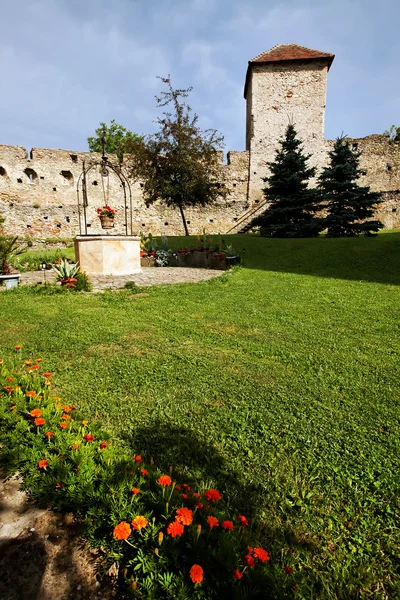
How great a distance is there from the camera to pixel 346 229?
548 inches

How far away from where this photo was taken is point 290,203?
48.7 feet

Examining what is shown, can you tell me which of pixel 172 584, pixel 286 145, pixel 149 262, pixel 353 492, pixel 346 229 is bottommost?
pixel 353 492

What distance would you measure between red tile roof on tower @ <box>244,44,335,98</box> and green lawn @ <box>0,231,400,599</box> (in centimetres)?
2177

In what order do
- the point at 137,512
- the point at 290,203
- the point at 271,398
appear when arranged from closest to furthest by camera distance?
the point at 137,512 → the point at 271,398 → the point at 290,203

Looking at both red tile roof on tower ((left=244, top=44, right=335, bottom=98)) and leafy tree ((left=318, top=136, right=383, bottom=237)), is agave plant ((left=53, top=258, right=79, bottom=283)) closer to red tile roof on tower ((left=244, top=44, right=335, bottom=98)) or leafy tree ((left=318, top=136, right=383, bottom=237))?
leafy tree ((left=318, top=136, right=383, bottom=237))

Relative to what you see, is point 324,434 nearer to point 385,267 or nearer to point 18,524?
point 18,524

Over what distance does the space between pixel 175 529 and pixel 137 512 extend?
0.21 metres

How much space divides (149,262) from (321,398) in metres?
8.31

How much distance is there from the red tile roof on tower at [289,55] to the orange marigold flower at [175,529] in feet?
84.1

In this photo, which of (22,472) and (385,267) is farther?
(385,267)

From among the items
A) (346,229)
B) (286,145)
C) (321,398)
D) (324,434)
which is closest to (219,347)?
(321,398)

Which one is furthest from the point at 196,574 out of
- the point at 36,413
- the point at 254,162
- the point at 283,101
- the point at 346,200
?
the point at 283,101

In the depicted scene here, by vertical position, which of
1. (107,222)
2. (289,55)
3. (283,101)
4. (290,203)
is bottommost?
(107,222)

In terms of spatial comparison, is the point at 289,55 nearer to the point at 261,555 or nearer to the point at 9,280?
the point at 9,280
